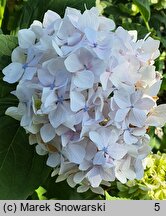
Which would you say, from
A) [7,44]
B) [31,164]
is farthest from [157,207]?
[7,44]

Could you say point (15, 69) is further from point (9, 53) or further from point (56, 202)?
point (56, 202)

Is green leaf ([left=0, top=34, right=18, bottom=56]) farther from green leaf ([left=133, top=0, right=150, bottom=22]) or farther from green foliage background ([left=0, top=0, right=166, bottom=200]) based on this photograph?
green leaf ([left=133, top=0, right=150, bottom=22])

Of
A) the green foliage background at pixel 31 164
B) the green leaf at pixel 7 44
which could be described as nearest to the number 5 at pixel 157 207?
the green foliage background at pixel 31 164

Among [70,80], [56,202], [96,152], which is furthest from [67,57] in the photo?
[56,202]

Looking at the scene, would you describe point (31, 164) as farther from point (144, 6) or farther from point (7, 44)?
point (144, 6)

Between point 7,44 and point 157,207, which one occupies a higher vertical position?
point 7,44

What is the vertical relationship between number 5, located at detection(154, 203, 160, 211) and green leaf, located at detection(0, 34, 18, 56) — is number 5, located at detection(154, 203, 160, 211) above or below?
below

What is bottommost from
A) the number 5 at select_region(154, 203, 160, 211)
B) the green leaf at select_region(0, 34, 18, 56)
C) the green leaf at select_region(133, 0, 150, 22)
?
the number 5 at select_region(154, 203, 160, 211)

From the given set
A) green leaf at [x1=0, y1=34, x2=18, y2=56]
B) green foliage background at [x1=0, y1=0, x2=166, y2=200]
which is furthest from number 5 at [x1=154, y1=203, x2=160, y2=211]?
green leaf at [x1=0, y1=34, x2=18, y2=56]

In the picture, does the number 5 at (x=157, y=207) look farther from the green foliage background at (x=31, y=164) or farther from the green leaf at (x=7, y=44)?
the green leaf at (x=7, y=44)
